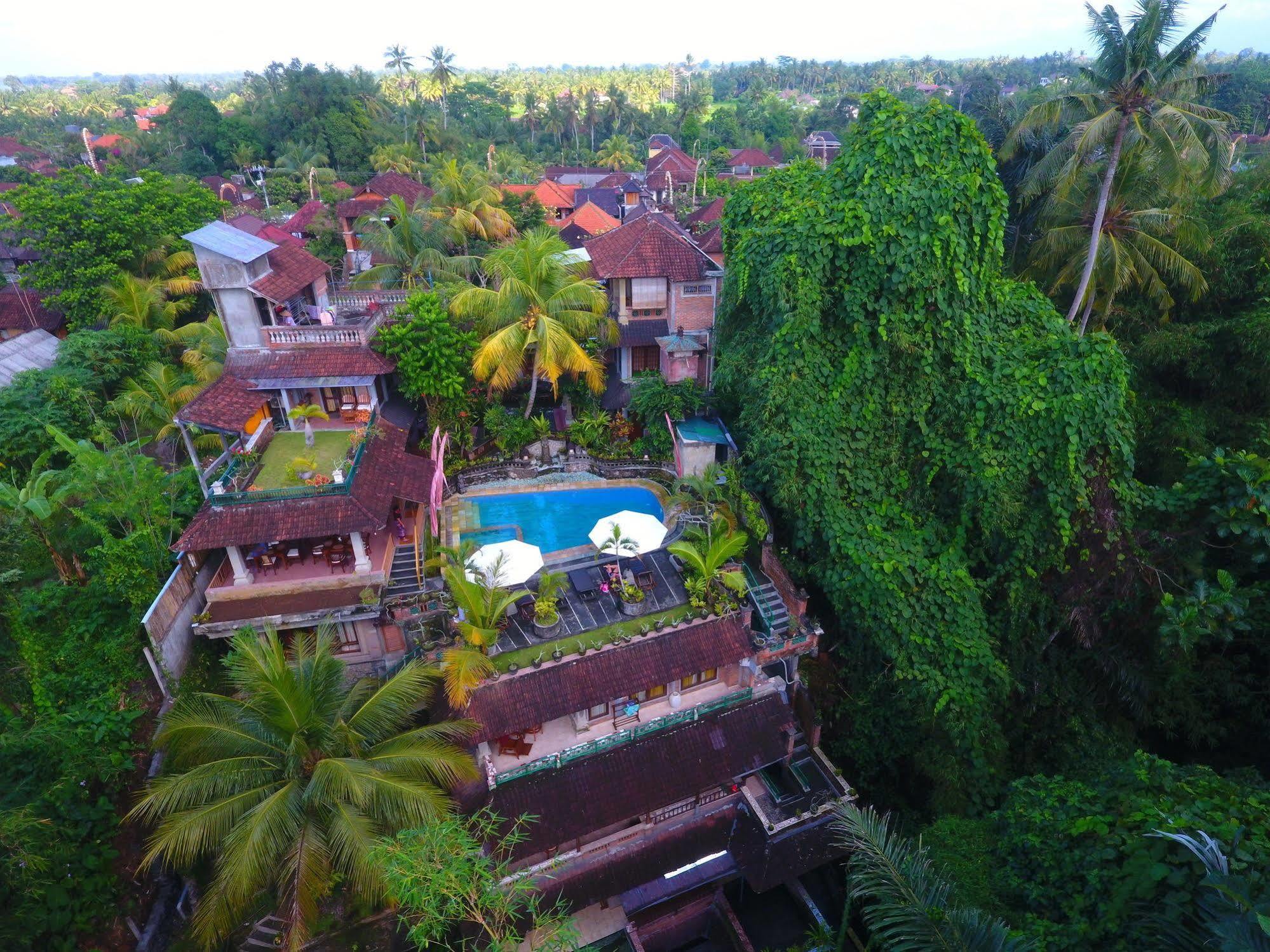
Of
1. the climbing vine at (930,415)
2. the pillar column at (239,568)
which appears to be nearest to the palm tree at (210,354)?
the pillar column at (239,568)

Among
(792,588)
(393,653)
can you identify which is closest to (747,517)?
(792,588)

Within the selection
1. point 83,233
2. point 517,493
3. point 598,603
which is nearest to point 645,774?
point 598,603

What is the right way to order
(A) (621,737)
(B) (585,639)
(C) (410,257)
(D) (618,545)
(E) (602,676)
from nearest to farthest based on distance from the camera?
(E) (602,676)
(A) (621,737)
(B) (585,639)
(D) (618,545)
(C) (410,257)

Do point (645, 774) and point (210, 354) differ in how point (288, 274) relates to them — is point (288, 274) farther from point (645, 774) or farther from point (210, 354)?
point (645, 774)

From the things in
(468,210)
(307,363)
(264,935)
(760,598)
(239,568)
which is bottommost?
(264,935)

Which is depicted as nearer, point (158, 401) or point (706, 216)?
point (158, 401)

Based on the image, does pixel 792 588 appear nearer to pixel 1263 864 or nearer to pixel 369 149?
pixel 1263 864

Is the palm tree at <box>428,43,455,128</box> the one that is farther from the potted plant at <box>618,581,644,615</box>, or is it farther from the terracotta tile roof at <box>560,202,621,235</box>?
the potted plant at <box>618,581,644,615</box>
